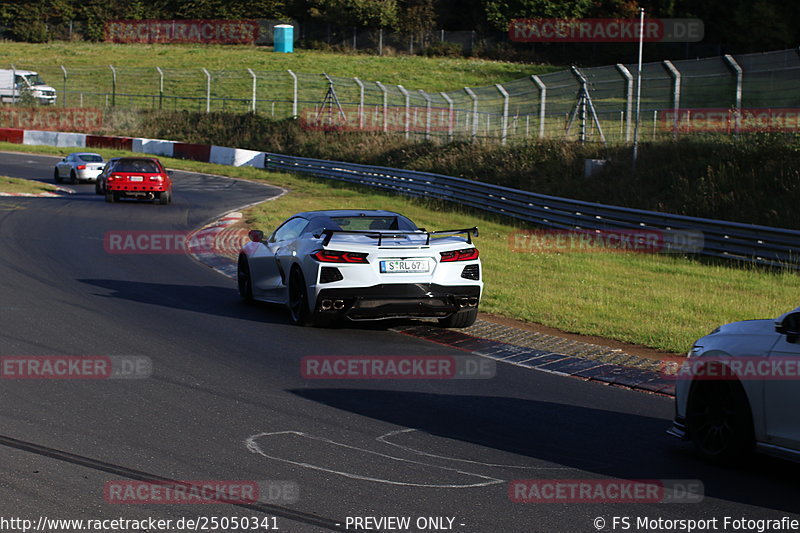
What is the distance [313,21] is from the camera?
8362 centimetres

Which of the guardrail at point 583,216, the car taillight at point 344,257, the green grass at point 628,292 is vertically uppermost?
the car taillight at point 344,257

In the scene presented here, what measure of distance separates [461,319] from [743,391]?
5.68 meters

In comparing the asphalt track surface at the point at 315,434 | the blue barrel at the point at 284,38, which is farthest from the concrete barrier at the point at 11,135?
the asphalt track surface at the point at 315,434

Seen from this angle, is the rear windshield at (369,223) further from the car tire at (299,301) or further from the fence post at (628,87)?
the fence post at (628,87)

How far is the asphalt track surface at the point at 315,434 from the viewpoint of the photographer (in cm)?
575

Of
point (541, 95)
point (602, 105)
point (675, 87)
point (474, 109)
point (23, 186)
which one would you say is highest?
point (675, 87)

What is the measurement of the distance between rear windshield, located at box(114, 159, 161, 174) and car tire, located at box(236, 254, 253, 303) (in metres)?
15.0

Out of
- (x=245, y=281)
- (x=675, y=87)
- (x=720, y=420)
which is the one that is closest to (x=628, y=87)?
(x=675, y=87)

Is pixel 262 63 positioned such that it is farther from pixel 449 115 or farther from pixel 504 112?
pixel 504 112

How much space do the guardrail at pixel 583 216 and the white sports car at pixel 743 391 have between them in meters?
11.0

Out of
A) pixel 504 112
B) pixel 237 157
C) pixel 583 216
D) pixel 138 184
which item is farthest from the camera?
pixel 237 157

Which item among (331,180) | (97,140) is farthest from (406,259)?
(97,140)

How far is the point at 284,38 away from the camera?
3051 inches

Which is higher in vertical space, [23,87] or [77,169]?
[23,87]
